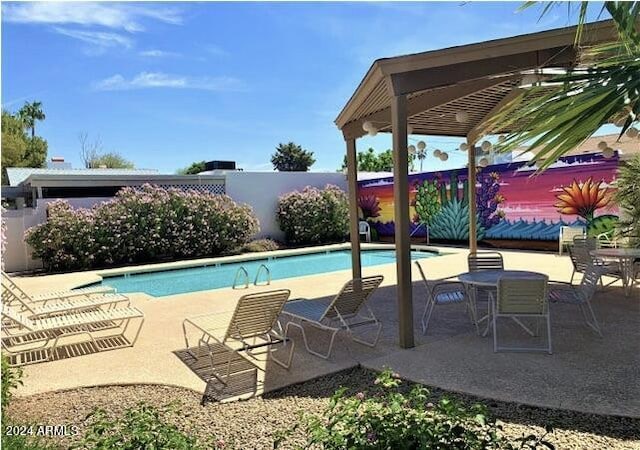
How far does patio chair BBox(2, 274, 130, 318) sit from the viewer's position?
21.5 ft

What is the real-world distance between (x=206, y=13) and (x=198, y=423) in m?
4.49

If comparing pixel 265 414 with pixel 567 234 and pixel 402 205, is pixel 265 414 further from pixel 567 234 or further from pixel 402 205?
pixel 567 234

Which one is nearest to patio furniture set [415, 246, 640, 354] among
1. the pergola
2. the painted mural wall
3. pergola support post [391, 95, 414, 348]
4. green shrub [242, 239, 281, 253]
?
pergola support post [391, 95, 414, 348]

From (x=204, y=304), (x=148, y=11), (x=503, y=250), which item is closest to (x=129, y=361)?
(x=204, y=304)

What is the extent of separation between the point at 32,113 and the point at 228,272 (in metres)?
40.1

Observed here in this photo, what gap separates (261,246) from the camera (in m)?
18.8

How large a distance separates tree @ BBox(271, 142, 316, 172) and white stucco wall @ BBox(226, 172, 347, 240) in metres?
39.3

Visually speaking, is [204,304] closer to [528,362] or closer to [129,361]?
[129,361]

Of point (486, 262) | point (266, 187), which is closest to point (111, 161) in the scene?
point (266, 187)

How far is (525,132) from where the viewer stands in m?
2.07

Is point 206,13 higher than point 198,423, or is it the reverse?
point 206,13

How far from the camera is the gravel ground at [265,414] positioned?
337 centimetres

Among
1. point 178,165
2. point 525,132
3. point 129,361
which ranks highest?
point 178,165

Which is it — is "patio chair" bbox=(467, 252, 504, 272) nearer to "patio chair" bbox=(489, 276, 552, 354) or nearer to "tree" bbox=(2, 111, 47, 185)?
"patio chair" bbox=(489, 276, 552, 354)
